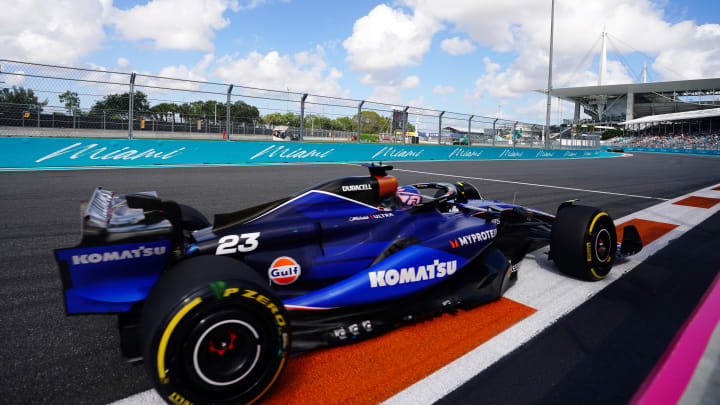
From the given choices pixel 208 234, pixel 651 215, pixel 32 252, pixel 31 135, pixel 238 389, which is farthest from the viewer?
pixel 31 135

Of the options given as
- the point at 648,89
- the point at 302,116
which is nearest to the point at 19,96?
the point at 302,116

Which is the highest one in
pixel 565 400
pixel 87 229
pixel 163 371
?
pixel 87 229

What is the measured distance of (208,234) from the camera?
86.0 inches

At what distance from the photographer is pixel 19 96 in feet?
33.7

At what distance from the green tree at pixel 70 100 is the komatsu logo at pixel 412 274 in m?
12.3

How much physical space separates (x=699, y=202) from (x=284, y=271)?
346 inches

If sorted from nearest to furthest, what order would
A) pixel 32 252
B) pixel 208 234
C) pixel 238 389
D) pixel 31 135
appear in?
pixel 238 389 < pixel 208 234 < pixel 32 252 < pixel 31 135

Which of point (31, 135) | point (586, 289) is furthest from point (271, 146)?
point (586, 289)

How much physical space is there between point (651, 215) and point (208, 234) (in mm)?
6593

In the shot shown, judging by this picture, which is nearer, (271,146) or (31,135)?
(31,135)

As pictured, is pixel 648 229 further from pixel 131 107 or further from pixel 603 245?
pixel 131 107

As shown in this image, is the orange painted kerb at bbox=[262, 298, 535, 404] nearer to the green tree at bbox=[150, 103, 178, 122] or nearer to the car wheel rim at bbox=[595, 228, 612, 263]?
the car wheel rim at bbox=[595, 228, 612, 263]

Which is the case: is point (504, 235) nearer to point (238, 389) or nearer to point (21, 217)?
point (238, 389)

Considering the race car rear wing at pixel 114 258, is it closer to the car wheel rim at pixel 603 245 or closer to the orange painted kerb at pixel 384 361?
the orange painted kerb at pixel 384 361
